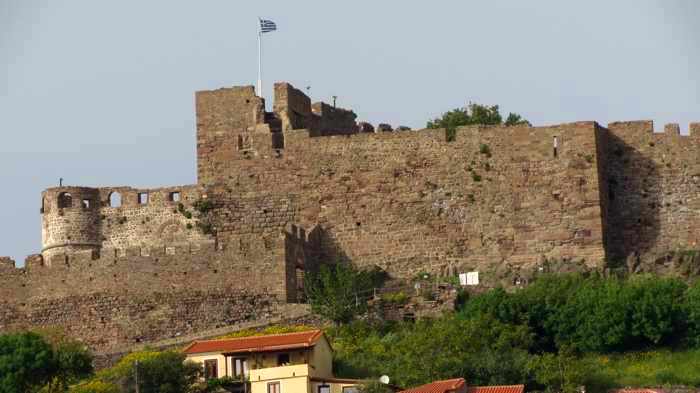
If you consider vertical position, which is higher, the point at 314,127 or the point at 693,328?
the point at 314,127

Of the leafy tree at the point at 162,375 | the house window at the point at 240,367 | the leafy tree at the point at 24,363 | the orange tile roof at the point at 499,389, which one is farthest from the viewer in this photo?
the leafy tree at the point at 24,363

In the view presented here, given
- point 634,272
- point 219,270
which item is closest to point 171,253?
point 219,270

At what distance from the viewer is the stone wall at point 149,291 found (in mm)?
94375

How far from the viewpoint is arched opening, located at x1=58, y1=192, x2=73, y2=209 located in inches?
3927

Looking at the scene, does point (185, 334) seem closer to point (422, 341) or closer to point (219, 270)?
point (219, 270)

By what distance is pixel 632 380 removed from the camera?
85.2m

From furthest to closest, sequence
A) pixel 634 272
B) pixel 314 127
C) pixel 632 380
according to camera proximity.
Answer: pixel 314 127
pixel 634 272
pixel 632 380

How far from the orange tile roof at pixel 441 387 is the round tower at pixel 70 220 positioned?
21.0m

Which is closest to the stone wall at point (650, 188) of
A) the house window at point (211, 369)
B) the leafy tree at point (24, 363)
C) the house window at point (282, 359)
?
the house window at point (282, 359)

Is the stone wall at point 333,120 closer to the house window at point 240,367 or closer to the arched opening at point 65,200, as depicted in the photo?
the arched opening at point 65,200

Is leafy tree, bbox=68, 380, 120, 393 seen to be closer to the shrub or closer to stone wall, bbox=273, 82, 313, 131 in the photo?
the shrub

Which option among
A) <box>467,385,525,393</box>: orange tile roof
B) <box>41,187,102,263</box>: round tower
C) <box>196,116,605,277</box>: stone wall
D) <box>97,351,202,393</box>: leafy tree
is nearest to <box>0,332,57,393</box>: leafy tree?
<box>97,351,202,393</box>: leafy tree

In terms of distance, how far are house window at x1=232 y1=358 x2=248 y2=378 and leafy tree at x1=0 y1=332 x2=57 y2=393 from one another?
21.3 ft

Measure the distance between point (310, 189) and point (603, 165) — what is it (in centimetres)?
972
